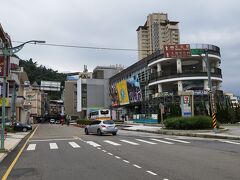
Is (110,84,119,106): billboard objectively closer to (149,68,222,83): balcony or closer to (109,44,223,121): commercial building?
(109,44,223,121): commercial building

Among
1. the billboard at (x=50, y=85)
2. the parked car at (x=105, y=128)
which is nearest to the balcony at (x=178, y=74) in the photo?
the parked car at (x=105, y=128)

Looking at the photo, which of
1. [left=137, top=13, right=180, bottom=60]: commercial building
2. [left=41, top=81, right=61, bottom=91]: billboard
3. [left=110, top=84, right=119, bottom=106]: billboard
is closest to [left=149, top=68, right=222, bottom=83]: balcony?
[left=137, top=13, right=180, bottom=60]: commercial building

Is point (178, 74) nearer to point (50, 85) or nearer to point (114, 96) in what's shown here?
point (114, 96)

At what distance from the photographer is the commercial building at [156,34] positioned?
7681cm

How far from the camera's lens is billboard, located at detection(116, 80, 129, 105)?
87812mm

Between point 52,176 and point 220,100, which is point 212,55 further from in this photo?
point 52,176

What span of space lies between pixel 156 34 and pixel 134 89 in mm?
14122

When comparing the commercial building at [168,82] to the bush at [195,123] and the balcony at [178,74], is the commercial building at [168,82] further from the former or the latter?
the bush at [195,123]

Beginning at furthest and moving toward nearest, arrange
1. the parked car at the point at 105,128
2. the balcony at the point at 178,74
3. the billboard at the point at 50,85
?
the billboard at the point at 50,85
the balcony at the point at 178,74
the parked car at the point at 105,128

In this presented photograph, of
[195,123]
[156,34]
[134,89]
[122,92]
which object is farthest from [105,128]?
[122,92]

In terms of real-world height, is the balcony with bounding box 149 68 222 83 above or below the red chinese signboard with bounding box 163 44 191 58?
above

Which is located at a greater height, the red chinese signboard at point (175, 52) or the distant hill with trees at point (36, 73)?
the distant hill with trees at point (36, 73)

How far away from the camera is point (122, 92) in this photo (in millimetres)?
90062

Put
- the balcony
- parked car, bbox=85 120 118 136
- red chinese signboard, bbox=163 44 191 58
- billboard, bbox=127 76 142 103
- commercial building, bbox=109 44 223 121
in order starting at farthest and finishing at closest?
billboard, bbox=127 76 142 103, the balcony, commercial building, bbox=109 44 223 121, parked car, bbox=85 120 118 136, red chinese signboard, bbox=163 44 191 58
